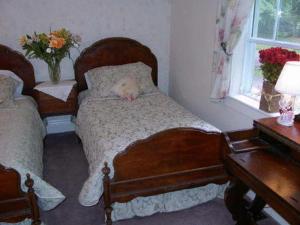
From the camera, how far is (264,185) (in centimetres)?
146

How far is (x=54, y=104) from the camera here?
322cm

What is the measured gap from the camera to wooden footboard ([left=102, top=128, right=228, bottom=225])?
6.41ft

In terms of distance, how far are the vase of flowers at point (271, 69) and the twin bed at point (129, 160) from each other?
453 millimetres

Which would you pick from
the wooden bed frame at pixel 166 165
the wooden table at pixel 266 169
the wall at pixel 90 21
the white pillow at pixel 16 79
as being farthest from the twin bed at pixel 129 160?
the wall at pixel 90 21

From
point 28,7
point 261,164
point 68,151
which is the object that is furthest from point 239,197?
point 28,7

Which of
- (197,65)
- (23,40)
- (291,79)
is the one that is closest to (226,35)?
(197,65)

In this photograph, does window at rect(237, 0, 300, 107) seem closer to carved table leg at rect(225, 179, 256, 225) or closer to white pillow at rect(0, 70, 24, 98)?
carved table leg at rect(225, 179, 256, 225)

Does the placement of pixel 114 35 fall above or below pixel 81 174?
above

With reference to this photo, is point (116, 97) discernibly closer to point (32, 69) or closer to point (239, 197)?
point (32, 69)

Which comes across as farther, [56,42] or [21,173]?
[56,42]

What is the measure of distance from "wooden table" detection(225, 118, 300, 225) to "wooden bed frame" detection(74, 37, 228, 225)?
0.21 meters

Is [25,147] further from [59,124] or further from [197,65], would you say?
[197,65]

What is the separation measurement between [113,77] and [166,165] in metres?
1.56

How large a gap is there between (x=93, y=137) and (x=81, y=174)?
633mm
